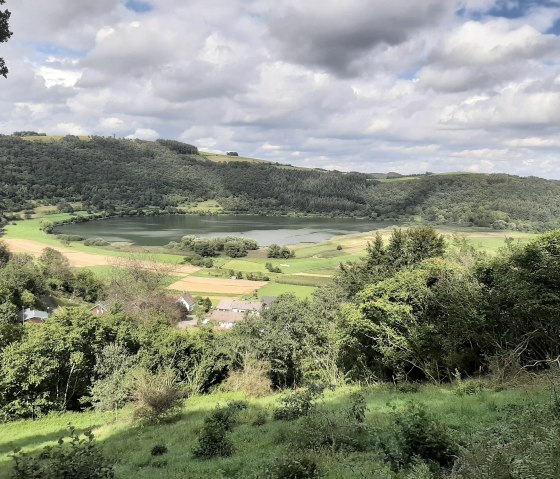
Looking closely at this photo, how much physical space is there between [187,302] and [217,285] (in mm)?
12694

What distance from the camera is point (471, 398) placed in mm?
12102

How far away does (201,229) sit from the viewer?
5763 inches

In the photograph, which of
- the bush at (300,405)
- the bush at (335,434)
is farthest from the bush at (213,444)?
the bush at (300,405)

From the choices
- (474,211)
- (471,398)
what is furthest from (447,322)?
(474,211)

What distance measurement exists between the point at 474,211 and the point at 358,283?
151331mm

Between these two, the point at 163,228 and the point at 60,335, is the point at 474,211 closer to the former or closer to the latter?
the point at 163,228

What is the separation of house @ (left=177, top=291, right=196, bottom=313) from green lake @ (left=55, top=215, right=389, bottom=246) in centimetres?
5185

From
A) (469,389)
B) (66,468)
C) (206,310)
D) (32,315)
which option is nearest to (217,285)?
(206,310)

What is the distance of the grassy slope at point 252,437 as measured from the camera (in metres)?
8.83

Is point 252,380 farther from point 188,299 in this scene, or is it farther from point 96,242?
point 96,242

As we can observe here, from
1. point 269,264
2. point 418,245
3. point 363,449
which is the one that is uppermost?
point 418,245

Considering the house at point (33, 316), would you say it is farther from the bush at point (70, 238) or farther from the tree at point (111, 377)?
the bush at point (70, 238)

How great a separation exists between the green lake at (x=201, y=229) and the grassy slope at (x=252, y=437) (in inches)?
3920

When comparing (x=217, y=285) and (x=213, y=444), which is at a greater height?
(x=213, y=444)
